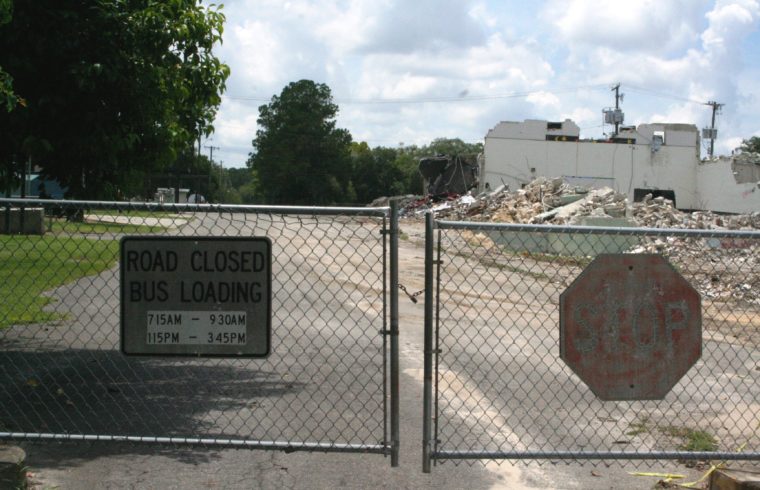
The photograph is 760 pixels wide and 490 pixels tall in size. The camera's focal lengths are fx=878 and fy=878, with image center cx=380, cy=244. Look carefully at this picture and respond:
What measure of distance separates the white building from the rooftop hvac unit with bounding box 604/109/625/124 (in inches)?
523

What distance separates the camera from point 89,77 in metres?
7.63

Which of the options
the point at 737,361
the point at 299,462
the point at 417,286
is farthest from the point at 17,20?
the point at 417,286

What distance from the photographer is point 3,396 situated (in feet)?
24.0

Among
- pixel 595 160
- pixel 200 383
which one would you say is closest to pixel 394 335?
pixel 200 383

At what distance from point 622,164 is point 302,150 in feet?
109

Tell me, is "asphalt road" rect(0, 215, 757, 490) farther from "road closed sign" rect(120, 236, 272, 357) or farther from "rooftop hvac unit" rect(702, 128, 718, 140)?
"rooftop hvac unit" rect(702, 128, 718, 140)

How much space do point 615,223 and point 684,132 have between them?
39202 mm

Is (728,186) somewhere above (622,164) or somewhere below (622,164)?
below

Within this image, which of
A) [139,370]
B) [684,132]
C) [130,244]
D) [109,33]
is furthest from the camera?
[684,132]

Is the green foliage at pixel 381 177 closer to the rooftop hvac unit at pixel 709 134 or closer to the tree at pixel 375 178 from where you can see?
the tree at pixel 375 178

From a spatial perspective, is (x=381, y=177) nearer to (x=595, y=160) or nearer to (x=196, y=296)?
(x=595, y=160)

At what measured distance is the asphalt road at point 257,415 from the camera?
5.54 m

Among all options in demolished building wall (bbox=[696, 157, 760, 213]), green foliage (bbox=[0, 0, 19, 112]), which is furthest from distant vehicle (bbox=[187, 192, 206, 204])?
green foliage (bbox=[0, 0, 19, 112])

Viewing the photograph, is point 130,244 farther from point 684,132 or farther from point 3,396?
point 684,132
